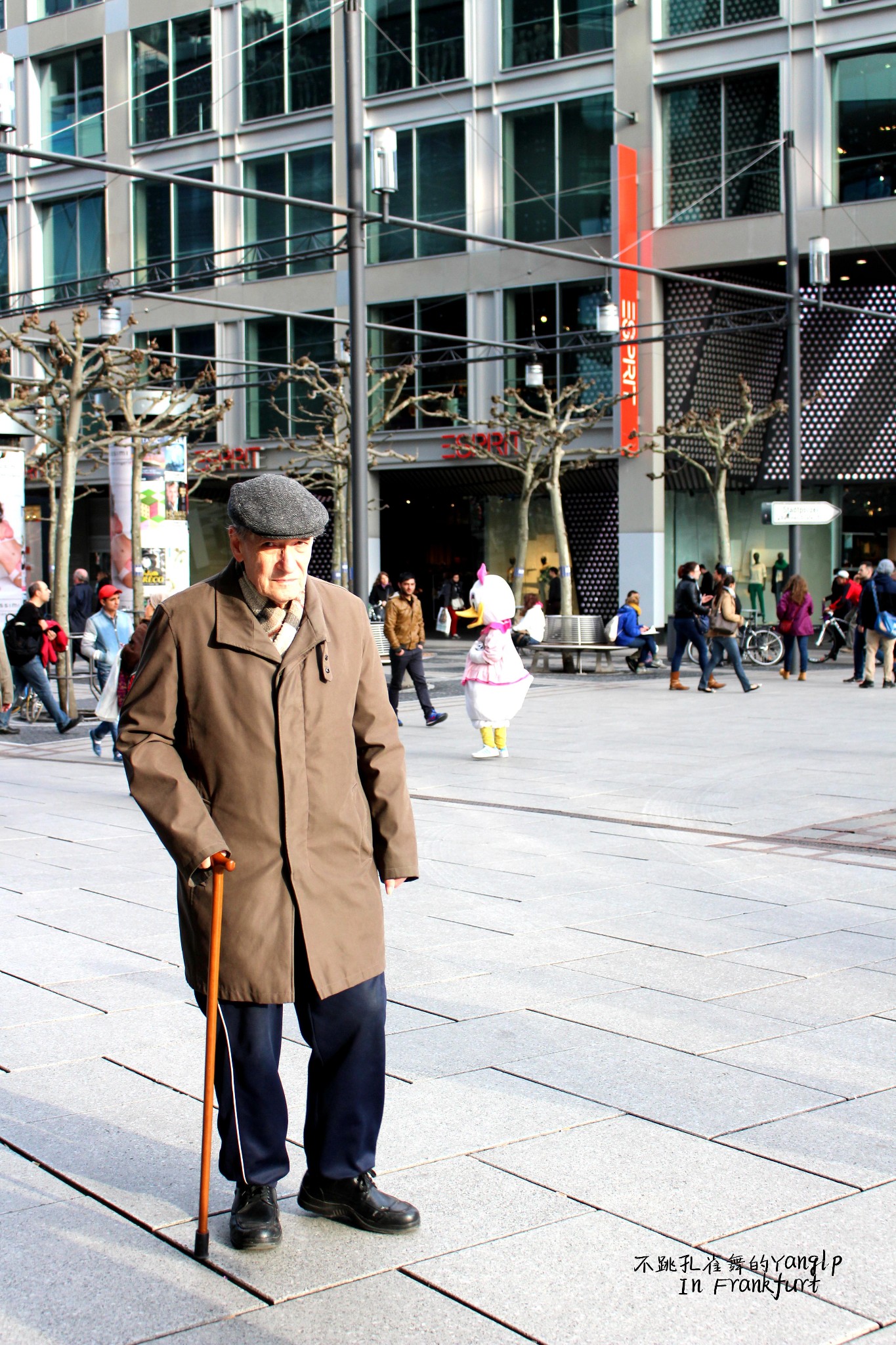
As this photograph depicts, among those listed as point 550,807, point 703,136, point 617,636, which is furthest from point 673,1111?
point 703,136

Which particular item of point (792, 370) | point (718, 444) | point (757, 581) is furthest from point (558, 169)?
point (792, 370)

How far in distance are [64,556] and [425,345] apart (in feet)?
58.6

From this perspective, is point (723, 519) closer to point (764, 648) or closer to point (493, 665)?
point (764, 648)

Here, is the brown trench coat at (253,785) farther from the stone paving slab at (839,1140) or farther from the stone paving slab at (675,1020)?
the stone paving slab at (675,1020)

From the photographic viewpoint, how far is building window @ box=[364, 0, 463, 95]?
109ft

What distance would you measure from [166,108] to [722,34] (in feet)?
52.7

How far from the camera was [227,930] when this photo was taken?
10.7ft

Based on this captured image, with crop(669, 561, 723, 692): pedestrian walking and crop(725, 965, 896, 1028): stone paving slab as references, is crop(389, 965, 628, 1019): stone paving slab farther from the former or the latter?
crop(669, 561, 723, 692): pedestrian walking

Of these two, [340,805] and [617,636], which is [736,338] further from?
[340,805]

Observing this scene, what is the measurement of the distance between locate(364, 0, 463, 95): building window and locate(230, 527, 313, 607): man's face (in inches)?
1291

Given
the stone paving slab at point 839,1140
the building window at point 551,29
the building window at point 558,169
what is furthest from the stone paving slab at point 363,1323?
the building window at point 551,29

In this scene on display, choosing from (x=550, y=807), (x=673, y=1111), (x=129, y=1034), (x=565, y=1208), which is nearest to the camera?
(x=565, y=1208)

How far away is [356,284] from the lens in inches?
562

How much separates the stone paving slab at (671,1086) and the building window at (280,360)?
3123 centimetres
